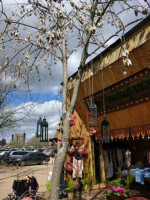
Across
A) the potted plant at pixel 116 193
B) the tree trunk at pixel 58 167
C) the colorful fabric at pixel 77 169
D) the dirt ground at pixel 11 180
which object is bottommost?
the dirt ground at pixel 11 180

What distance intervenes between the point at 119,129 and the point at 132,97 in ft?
5.36

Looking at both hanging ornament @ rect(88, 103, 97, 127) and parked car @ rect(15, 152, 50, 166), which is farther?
parked car @ rect(15, 152, 50, 166)

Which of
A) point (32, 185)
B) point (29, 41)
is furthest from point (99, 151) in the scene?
point (29, 41)

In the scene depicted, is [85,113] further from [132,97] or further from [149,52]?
[149,52]

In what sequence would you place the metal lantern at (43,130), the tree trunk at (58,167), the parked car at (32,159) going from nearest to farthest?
1. the tree trunk at (58,167)
2. the metal lantern at (43,130)
3. the parked car at (32,159)

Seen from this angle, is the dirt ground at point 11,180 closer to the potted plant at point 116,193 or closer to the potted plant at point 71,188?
the potted plant at point 71,188

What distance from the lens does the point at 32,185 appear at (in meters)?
6.78

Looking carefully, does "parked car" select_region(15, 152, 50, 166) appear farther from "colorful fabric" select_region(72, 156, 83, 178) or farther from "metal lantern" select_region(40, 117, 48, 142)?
"metal lantern" select_region(40, 117, 48, 142)

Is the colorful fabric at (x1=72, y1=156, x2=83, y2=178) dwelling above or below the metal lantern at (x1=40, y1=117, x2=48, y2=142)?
below

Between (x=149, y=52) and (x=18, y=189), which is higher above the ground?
(x=149, y=52)

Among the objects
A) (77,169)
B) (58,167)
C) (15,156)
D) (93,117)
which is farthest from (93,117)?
(15,156)

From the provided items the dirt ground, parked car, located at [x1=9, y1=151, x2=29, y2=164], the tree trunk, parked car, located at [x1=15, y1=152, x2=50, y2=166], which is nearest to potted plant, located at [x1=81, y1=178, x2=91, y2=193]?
the dirt ground

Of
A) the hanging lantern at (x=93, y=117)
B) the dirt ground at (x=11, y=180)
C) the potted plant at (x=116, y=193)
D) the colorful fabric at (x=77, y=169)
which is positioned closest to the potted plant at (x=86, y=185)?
the colorful fabric at (x=77, y=169)

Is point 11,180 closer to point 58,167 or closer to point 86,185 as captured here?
point 86,185
